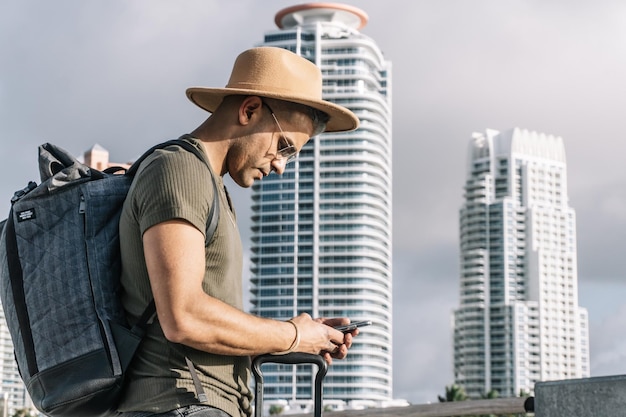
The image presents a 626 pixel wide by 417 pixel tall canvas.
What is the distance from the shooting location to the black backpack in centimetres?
198

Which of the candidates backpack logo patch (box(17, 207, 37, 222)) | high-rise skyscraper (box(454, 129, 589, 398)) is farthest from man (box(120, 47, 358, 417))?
high-rise skyscraper (box(454, 129, 589, 398))

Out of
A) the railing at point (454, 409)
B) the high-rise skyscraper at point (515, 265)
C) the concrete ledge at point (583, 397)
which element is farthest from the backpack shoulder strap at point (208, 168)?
the high-rise skyscraper at point (515, 265)

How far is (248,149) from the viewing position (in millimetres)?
2184

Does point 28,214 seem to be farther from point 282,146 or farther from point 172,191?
point 282,146

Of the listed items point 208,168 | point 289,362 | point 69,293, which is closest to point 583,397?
point 289,362

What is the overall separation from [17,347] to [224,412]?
396 millimetres

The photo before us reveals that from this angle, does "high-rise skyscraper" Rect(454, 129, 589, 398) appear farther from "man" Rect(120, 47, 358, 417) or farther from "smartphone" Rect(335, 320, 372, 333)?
"man" Rect(120, 47, 358, 417)

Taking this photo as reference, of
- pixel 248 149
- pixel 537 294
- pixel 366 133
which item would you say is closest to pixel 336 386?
pixel 366 133

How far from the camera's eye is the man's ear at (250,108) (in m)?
2.19

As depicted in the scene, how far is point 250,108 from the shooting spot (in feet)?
7.22

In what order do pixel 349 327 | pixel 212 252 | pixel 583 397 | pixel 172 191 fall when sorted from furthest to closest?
pixel 583 397 < pixel 349 327 < pixel 212 252 < pixel 172 191

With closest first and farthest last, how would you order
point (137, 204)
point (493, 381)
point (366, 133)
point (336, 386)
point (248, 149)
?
point (137, 204), point (248, 149), point (336, 386), point (366, 133), point (493, 381)

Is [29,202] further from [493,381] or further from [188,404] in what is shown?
[493,381]

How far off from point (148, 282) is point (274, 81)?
470 mm
